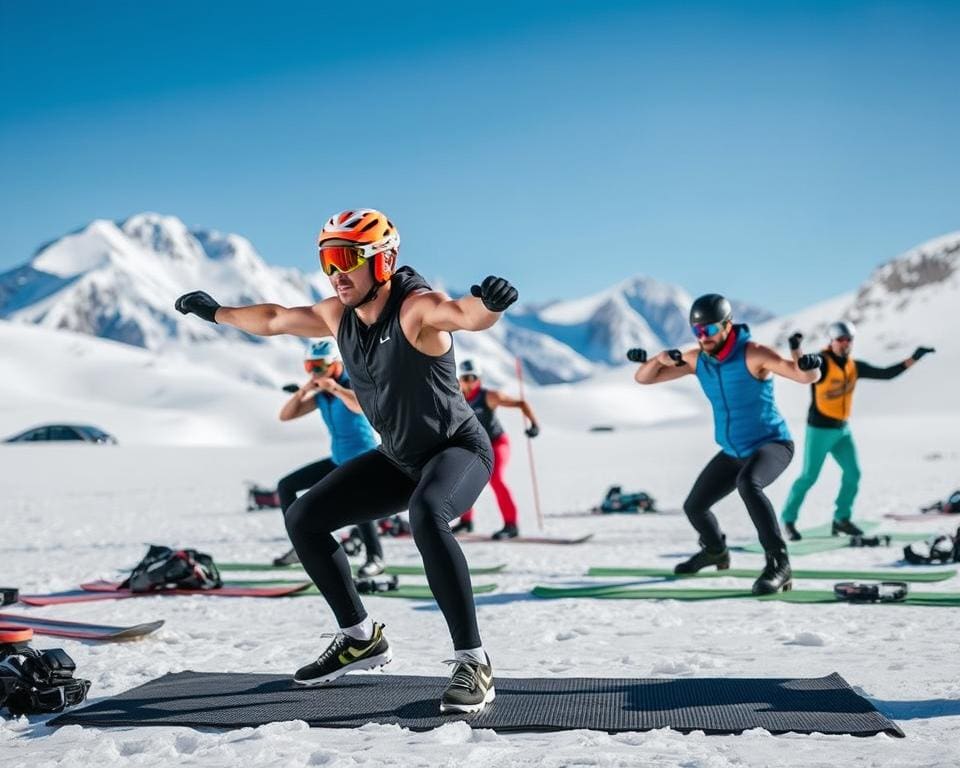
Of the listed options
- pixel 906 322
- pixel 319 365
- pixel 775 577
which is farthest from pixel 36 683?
pixel 906 322

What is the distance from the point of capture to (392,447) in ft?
15.7

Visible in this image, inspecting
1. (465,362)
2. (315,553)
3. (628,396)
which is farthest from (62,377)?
(315,553)

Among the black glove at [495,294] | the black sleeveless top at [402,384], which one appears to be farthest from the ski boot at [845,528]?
the black glove at [495,294]

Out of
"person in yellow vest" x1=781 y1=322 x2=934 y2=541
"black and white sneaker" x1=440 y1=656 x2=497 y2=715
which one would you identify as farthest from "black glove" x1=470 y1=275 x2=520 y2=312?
"person in yellow vest" x1=781 y1=322 x2=934 y2=541

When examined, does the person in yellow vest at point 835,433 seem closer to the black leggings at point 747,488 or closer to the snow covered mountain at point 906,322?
the black leggings at point 747,488

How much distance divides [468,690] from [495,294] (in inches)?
63.5

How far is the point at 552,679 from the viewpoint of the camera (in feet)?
15.5

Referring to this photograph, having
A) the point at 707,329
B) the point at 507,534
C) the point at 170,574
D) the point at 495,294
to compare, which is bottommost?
the point at 507,534

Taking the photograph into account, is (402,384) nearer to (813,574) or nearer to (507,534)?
(813,574)

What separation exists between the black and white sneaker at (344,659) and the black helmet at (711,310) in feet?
12.0

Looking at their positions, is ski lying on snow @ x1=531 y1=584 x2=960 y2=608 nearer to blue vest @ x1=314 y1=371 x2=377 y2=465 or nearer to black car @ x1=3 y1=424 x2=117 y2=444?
blue vest @ x1=314 y1=371 x2=377 y2=465

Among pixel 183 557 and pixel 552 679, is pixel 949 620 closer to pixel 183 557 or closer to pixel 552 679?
pixel 552 679

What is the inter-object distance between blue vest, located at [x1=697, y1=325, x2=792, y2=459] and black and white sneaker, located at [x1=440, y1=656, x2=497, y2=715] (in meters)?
3.92

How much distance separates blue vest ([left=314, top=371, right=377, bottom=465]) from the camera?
30.9ft
